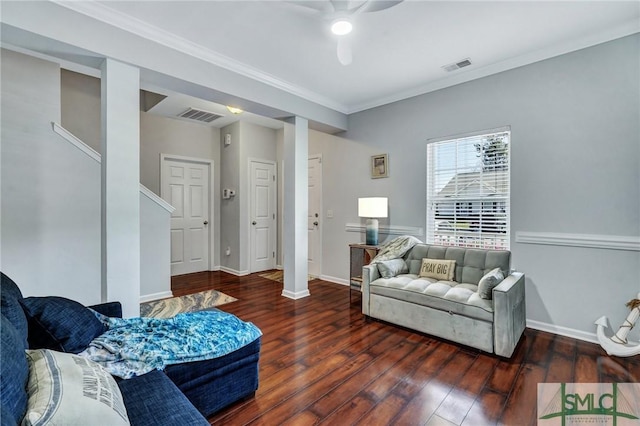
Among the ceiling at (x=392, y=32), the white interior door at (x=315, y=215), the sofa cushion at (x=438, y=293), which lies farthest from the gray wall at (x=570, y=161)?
the white interior door at (x=315, y=215)

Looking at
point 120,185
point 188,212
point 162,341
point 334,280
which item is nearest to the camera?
point 162,341

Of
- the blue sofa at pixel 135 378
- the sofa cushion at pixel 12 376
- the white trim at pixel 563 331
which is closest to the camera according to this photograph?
the sofa cushion at pixel 12 376

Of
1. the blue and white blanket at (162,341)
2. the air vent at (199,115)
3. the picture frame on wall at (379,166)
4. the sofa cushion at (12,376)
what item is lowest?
the blue and white blanket at (162,341)

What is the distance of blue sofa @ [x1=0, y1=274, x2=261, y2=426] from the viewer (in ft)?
3.01

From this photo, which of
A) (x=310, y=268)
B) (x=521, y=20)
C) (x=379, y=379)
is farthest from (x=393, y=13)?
(x=310, y=268)

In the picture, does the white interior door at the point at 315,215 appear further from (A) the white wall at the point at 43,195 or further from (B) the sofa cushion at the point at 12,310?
(B) the sofa cushion at the point at 12,310

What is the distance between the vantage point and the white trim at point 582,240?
252 centimetres

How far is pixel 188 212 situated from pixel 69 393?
15.4 ft

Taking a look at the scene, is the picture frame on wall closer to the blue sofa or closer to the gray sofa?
the gray sofa

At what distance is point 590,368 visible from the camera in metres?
2.25

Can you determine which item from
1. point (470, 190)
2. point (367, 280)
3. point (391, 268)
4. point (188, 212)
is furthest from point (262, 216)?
point (470, 190)

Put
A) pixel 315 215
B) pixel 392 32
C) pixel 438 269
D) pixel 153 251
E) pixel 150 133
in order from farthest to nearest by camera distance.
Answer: pixel 315 215 → pixel 150 133 → pixel 153 251 → pixel 438 269 → pixel 392 32

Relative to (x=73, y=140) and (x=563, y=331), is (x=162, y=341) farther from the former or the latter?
(x=563, y=331)

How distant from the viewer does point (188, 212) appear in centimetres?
535
